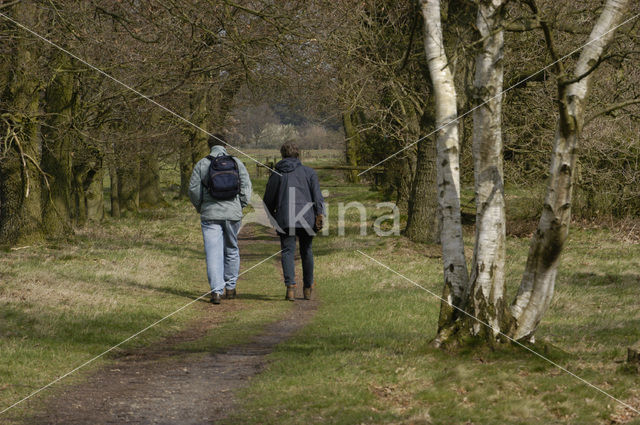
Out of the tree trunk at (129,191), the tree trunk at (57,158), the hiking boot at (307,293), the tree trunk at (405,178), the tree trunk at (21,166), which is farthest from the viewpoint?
the tree trunk at (129,191)

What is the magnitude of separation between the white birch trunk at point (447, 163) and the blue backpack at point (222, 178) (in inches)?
158

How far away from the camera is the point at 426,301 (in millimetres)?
10945

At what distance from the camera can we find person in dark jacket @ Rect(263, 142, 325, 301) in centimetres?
1045

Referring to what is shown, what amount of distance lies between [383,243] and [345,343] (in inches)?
389

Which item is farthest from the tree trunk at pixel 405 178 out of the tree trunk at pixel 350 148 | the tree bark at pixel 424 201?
the tree trunk at pixel 350 148

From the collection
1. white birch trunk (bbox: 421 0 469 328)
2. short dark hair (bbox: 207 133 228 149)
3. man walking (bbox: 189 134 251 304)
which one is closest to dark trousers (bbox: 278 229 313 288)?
man walking (bbox: 189 134 251 304)

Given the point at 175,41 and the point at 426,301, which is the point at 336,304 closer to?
the point at 426,301

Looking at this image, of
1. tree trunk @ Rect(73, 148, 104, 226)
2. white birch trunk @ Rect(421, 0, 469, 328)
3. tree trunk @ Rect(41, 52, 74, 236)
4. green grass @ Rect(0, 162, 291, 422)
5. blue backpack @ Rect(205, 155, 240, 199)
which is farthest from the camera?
tree trunk @ Rect(73, 148, 104, 226)

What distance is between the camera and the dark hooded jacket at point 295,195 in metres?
10.4

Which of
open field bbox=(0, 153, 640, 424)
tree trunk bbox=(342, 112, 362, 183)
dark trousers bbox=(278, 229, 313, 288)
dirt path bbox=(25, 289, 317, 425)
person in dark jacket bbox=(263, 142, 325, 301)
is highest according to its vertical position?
tree trunk bbox=(342, 112, 362, 183)

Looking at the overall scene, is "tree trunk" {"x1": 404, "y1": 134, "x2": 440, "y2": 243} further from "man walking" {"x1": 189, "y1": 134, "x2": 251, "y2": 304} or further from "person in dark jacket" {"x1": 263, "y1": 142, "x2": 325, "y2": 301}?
"man walking" {"x1": 189, "y1": 134, "x2": 251, "y2": 304}

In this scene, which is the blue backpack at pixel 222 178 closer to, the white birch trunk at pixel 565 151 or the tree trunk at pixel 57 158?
the white birch trunk at pixel 565 151

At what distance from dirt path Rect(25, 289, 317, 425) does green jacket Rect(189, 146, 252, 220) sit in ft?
8.06

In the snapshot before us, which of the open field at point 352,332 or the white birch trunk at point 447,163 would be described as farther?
the white birch trunk at point 447,163
